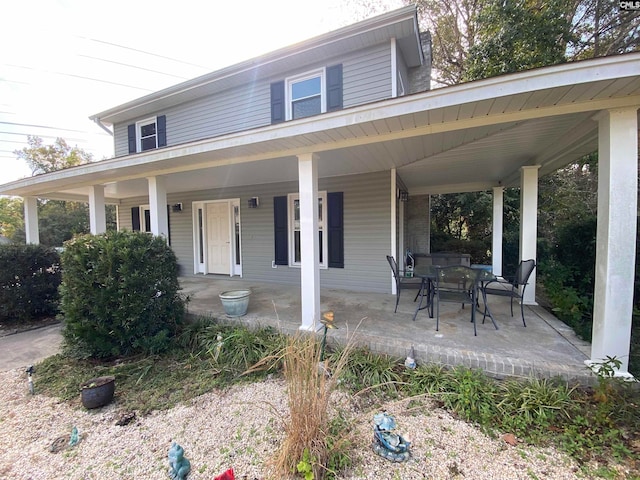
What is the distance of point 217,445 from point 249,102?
21.3ft

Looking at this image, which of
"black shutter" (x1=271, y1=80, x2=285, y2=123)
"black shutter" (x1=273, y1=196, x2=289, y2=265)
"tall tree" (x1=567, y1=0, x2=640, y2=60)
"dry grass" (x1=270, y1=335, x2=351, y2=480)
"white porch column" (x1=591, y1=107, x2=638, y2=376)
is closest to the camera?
"dry grass" (x1=270, y1=335, x2=351, y2=480)

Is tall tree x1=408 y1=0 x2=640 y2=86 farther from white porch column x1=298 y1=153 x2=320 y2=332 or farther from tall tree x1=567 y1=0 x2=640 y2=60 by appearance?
white porch column x1=298 y1=153 x2=320 y2=332

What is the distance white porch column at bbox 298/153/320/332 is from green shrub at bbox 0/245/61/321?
4.42 meters

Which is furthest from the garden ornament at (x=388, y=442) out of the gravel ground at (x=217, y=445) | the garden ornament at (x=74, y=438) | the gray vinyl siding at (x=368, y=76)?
the gray vinyl siding at (x=368, y=76)

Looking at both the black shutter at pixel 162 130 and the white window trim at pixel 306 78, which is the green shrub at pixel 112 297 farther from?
the black shutter at pixel 162 130

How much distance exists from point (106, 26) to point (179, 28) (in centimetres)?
260

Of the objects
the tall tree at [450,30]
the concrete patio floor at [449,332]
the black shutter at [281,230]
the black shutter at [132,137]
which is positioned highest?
the tall tree at [450,30]

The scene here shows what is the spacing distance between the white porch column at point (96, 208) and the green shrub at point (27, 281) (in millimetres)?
805

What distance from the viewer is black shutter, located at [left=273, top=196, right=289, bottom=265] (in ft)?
20.7

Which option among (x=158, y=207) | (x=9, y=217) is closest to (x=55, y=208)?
(x=9, y=217)

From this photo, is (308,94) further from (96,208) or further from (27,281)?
(27,281)

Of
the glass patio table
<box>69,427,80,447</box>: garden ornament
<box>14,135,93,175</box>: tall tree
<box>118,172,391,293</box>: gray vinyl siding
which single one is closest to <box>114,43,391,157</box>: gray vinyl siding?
<box>118,172,391,293</box>: gray vinyl siding

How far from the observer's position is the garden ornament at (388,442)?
6.12ft

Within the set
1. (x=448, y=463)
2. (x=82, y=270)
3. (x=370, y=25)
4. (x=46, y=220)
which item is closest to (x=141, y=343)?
(x=82, y=270)
